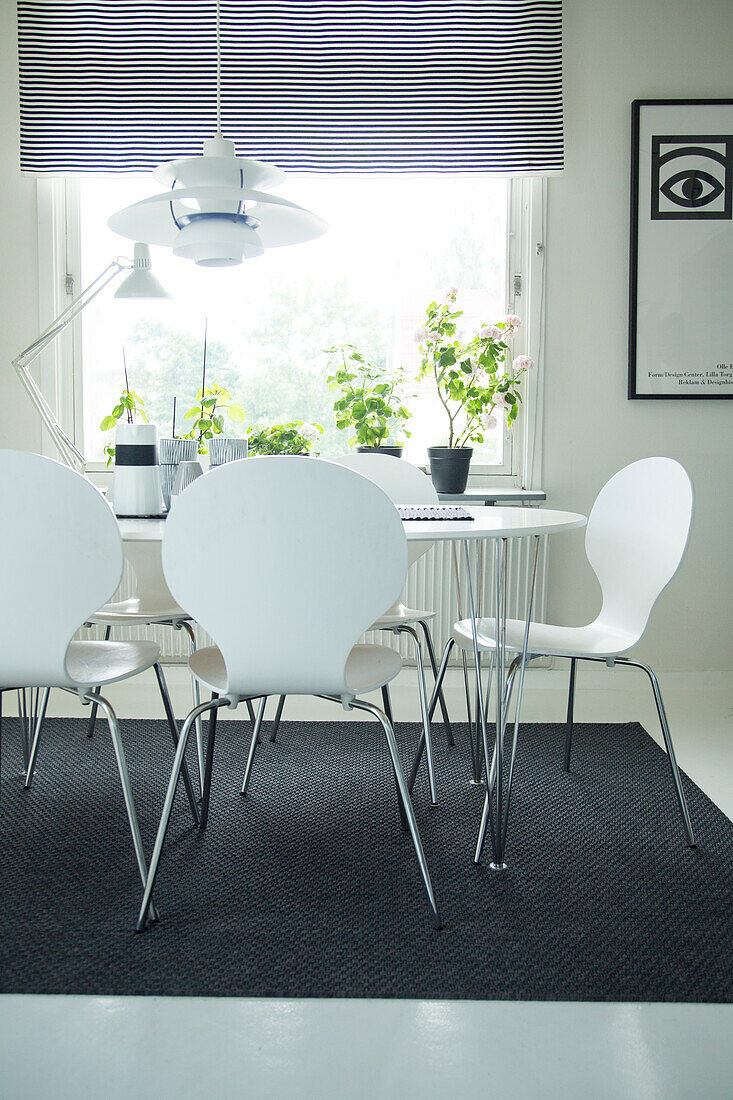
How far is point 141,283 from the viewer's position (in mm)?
2570

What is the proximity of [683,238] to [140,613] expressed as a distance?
238 cm

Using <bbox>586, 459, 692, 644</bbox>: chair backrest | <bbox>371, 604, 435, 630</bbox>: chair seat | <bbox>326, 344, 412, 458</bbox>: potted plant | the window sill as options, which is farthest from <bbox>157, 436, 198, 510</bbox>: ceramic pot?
the window sill

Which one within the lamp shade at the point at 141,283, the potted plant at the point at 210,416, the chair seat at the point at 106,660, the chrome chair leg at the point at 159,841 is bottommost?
the chrome chair leg at the point at 159,841

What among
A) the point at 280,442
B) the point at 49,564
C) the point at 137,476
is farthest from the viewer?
the point at 280,442

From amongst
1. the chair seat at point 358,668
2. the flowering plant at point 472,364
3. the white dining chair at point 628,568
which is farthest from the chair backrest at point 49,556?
the flowering plant at point 472,364

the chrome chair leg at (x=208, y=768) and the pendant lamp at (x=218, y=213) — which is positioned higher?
the pendant lamp at (x=218, y=213)

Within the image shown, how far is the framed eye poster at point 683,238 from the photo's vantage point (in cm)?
330

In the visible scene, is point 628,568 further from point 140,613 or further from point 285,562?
point 140,613

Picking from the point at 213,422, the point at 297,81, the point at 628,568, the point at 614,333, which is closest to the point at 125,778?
the point at 213,422

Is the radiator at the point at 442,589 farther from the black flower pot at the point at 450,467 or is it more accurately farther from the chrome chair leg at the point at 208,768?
the chrome chair leg at the point at 208,768

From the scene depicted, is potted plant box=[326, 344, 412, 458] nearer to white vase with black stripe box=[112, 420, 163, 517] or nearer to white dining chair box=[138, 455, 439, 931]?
white vase with black stripe box=[112, 420, 163, 517]

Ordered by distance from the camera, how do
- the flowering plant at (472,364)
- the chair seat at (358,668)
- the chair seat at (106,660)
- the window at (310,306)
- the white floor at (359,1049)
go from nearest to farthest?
the white floor at (359,1049), the chair seat at (358,668), the chair seat at (106,660), the flowering plant at (472,364), the window at (310,306)

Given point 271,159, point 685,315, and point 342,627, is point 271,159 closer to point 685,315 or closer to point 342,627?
point 685,315

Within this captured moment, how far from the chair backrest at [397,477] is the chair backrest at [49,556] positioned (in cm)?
113
